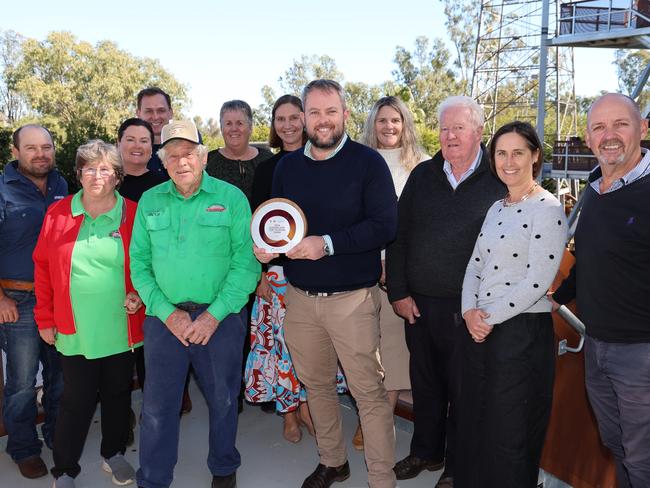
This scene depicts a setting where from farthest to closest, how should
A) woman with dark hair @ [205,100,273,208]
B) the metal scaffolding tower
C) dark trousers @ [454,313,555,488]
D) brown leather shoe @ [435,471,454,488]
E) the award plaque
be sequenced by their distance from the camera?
the metal scaffolding tower, woman with dark hair @ [205,100,273,208], brown leather shoe @ [435,471,454,488], the award plaque, dark trousers @ [454,313,555,488]

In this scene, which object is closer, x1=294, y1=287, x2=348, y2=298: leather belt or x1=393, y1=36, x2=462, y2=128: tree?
x1=294, y1=287, x2=348, y2=298: leather belt

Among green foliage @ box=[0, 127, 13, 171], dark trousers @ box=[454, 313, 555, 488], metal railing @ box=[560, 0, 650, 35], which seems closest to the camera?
dark trousers @ box=[454, 313, 555, 488]

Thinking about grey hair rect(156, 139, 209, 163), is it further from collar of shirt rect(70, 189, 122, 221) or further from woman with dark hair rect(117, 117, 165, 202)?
woman with dark hair rect(117, 117, 165, 202)

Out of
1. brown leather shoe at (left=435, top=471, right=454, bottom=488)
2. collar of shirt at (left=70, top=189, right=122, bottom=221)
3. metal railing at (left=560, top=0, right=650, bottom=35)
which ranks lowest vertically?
brown leather shoe at (left=435, top=471, right=454, bottom=488)

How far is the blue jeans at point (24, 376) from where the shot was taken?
3.20 meters

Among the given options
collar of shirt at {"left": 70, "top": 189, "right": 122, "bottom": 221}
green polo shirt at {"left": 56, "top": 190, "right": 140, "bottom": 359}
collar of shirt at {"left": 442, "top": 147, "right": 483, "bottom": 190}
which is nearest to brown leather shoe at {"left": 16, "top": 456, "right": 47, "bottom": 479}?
green polo shirt at {"left": 56, "top": 190, "right": 140, "bottom": 359}

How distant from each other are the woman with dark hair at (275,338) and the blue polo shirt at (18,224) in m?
1.31

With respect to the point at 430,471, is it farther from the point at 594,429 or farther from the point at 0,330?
the point at 0,330

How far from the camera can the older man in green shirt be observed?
2805 millimetres

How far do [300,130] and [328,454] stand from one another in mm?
2103

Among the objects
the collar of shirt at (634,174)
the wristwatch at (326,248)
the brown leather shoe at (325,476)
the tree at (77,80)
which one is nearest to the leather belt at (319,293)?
the wristwatch at (326,248)

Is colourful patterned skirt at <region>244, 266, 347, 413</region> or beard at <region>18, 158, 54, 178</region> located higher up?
beard at <region>18, 158, 54, 178</region>

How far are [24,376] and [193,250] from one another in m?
1.41

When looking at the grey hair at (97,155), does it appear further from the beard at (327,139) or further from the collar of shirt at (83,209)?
the beard at (327,139)
